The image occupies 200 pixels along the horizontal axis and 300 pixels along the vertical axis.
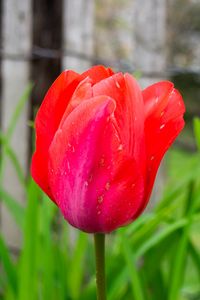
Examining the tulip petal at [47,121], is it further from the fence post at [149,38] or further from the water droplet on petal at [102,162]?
the fence post at [149,38]

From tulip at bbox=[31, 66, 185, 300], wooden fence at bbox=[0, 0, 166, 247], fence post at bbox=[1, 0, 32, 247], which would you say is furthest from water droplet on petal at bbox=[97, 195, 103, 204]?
fence post at bbox=[1, 0, 32, 247]

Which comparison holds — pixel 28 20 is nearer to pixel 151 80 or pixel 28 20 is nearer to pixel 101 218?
pixel 151 80

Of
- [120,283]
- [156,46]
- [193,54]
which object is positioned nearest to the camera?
[120,283]

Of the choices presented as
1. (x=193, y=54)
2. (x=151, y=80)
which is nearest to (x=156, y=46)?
(x=151, y=80)

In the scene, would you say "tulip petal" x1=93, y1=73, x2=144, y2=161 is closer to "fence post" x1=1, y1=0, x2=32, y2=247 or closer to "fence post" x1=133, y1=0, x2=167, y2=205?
"fence post" x1=133, y1=0, x2=167, y2=205

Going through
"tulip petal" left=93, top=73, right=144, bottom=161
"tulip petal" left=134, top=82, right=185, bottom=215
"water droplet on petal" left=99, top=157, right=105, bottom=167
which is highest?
"tulip petal" left=93, top=73, right=144, bottom=161

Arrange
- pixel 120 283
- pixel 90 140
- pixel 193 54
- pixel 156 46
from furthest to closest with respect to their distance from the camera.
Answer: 1. pixel 193 54
2. pixel 156 46
3. pixel 120 283
4. pixel 90 140

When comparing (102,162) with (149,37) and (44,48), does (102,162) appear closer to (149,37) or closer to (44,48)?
(149,37)
